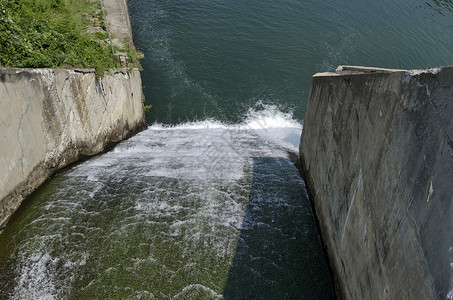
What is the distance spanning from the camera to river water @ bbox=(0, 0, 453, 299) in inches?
204

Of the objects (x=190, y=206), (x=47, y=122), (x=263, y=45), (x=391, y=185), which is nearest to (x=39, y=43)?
(x=47, y=122)

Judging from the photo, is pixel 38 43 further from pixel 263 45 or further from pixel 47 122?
pixel 263 45

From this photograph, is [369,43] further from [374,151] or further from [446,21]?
[374,151]

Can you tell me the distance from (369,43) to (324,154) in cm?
1535

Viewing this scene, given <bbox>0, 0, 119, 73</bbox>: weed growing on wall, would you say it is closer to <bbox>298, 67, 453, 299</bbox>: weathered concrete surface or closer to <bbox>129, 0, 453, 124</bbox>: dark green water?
<bbox>129, 0, 453, 124</bbox>: dark green water

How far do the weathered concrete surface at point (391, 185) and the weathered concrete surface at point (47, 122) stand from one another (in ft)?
21.1

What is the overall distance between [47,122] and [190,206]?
155 inches

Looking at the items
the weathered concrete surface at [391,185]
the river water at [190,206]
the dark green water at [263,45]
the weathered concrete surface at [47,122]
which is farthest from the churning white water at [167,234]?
the dark green water at [263,45]

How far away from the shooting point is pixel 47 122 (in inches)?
280

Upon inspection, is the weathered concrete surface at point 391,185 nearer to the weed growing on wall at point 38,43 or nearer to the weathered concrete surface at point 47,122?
the weathered concrete surface at point 47,122

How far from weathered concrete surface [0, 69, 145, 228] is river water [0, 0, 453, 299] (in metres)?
0.45

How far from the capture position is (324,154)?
6.62 metres

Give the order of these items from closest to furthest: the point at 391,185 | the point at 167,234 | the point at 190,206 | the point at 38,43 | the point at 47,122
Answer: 1. the point at 391,185
2. the point at 167,234
3. the point at 190,206
4. the point at 47,122
5. the point at 38,43

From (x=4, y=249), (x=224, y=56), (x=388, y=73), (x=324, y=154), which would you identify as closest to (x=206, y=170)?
(x=324, y=154)
